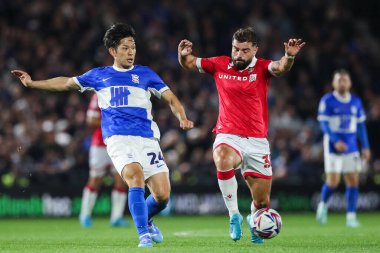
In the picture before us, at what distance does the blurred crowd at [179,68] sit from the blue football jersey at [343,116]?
13.1ft

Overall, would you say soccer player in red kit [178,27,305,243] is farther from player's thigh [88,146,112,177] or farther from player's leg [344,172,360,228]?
player's thigh [88,146,112,177]

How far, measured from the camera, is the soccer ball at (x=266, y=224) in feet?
32.0

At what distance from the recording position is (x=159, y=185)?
33.2ft

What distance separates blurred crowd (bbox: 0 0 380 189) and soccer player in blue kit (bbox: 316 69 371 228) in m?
3.83

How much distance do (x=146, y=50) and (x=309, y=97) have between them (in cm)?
418

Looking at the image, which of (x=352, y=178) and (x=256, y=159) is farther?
(x=352, y=178)

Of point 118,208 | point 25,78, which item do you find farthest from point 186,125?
point 118,208

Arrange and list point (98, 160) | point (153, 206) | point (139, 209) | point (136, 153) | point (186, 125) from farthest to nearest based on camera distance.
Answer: point (98, 160) < point (153, 206) < point (136, 153) < point (139, 209) < point (186, 125)

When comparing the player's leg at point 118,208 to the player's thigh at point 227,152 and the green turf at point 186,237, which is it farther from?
the player's thigh at point 227,152

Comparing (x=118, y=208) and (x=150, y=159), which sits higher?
(x=150, y=159)

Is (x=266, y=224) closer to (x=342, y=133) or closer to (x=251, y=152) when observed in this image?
(x=251, y=152)

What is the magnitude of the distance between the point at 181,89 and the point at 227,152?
1116 cm

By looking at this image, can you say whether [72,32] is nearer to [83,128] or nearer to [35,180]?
[83,128]

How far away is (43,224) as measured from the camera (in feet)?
52.8
